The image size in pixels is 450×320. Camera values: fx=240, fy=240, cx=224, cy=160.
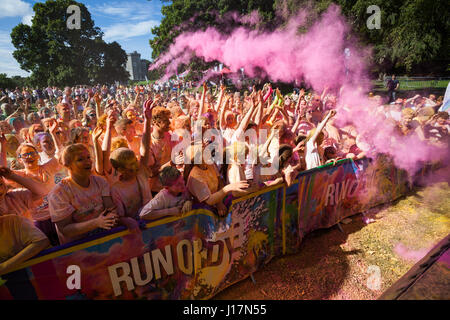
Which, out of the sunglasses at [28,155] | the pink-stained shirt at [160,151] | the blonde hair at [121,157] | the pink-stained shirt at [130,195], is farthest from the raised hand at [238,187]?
the sunglasses at [28,155]

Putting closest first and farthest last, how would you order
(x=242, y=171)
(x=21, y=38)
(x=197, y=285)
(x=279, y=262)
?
(x=197, y=285) < (x=242, y=171) < (x=279, y=262) < (x=21, y=38)

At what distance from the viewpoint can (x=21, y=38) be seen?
127 feet

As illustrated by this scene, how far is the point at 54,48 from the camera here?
1537 inches

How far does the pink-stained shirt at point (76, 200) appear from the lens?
204cm

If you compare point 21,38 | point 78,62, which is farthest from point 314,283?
point 21,38

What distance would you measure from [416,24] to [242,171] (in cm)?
2001

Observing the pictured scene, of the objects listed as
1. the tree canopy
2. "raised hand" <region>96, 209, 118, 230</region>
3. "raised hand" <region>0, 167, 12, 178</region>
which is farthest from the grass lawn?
the tree canopy

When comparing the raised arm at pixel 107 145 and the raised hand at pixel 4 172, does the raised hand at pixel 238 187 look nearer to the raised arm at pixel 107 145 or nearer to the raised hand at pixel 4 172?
the raised arm at pixel 107 145

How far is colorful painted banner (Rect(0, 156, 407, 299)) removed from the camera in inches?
75.9

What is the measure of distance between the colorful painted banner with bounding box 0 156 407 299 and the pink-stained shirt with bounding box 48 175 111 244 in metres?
0.28

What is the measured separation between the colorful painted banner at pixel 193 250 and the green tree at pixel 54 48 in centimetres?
4699

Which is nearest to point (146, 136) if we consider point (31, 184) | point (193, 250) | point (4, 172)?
point (31, 184)

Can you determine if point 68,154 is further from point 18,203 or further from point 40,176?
point 40,176

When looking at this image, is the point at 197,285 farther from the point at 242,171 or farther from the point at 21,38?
the point at 21,38
